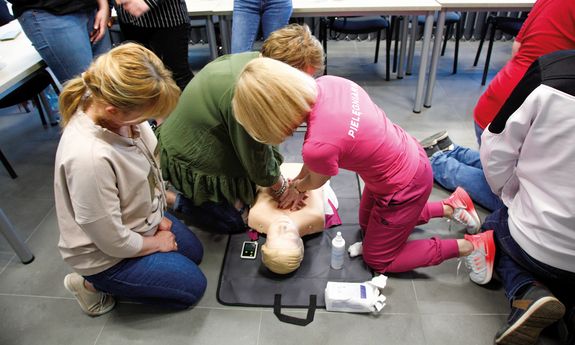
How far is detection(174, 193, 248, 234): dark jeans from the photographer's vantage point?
1.75 metres

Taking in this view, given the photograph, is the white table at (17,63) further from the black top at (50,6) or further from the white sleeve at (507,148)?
the white sleeve at (507,148)

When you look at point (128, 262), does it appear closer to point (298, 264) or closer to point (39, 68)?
point (298, 264)

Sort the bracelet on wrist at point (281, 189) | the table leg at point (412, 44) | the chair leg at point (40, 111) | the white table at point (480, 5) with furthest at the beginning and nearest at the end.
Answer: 1. the table leg at point (412, 44)
2. the chair leg at point (40, 111)
3. the white table at point (480, 5)
4. the bracelet on wrist at point (281, 189)

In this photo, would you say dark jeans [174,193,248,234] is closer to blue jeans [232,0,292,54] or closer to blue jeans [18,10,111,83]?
blue jeans [18,10,111,83]

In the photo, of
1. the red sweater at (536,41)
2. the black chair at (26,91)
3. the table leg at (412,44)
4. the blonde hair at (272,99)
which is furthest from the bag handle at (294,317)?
the table leg at (412,44)

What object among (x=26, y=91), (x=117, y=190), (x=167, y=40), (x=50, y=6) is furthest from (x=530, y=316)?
(x=26, y=91)

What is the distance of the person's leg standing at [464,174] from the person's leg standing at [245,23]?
1310mm

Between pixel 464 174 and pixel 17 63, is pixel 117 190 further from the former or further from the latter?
pixel 464 174

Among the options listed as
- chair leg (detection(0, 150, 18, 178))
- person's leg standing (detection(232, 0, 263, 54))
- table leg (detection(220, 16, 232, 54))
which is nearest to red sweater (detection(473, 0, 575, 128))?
person's leg standing (detection(232, 0, 263, 54))

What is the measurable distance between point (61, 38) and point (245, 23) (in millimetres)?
1010

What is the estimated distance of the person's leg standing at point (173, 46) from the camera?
2.09 m

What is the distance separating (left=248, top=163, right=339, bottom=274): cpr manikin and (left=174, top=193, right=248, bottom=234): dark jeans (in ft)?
0.25

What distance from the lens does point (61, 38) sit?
1.73 metres

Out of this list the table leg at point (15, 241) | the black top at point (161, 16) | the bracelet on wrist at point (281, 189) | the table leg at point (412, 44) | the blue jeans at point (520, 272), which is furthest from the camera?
the table leg at point (412, 44)
